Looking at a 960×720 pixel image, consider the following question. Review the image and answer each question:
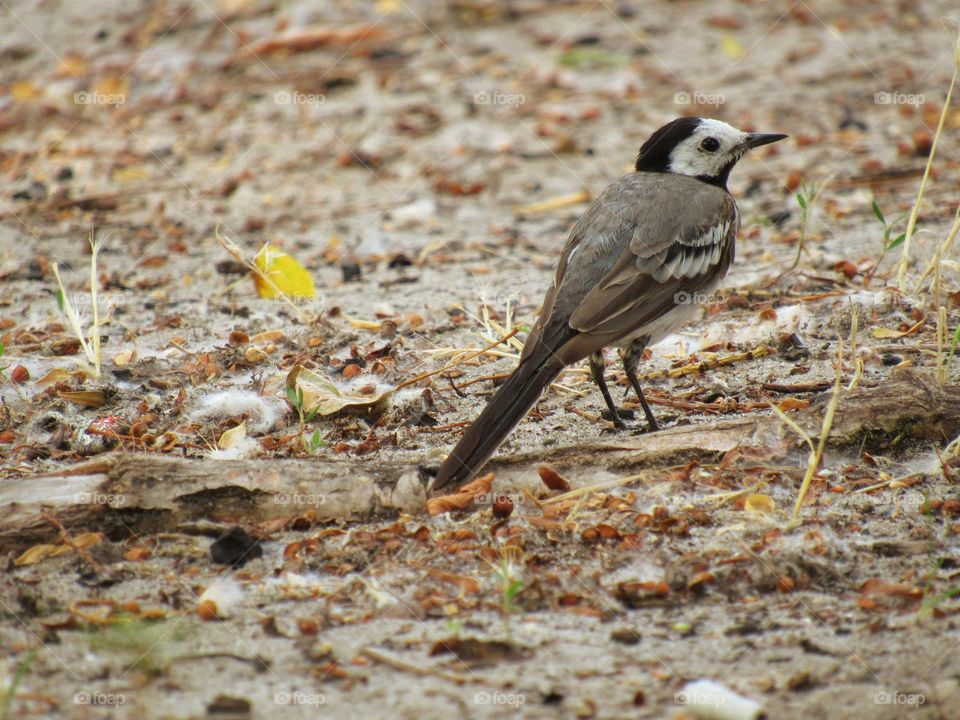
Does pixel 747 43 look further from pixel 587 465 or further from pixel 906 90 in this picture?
pixel 587 465

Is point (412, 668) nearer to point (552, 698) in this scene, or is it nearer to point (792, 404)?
point (552, 698)

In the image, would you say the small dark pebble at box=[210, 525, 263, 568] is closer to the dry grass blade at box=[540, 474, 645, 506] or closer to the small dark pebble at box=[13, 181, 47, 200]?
the dry grass blade at box=[540, 474, 645, 506]

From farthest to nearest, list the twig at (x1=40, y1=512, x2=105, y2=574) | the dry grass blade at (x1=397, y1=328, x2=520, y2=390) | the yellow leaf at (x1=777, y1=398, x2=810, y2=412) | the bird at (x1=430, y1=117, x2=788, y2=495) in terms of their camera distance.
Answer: the dry grass blade at (x1=397, y1=328, x2=520, y2=390) → the yellow leaf at (x1=777, y1=398, x2=810, y2=412) → the bird at (x1=430, y1=117, x2=788, y2=495) → the twig at (x1=40, y1=512, x2=105, y2=574)

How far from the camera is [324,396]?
5.04m

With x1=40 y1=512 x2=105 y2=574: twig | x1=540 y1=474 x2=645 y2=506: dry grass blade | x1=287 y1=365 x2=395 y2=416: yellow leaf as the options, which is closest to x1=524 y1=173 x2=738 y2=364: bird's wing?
x1=540 y1=474 x2=645 y2=506: dry grass blade

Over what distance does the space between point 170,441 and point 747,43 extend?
7819 millimetres

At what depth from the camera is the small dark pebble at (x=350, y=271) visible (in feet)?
23.6

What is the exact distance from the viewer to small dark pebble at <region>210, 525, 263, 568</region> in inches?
152

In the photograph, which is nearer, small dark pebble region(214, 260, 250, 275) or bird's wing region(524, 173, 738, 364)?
bird's wing region(524, 173, 738, 364)

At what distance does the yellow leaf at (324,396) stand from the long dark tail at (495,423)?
0.83 metres

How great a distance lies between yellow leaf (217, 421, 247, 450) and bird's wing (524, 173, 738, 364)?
130 cm

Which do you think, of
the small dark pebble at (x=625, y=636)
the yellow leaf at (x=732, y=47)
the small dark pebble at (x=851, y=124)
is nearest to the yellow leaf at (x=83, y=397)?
the small dark pebble at (x=625, y=636)

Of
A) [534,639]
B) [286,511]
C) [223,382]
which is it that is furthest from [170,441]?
[534,639]

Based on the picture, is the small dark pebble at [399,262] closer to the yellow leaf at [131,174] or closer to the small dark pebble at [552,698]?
the yellow leaf at [131,174]
